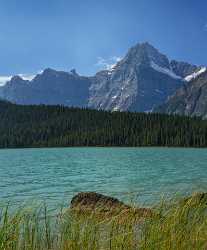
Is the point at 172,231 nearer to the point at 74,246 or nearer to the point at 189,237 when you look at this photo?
the point at 189,237

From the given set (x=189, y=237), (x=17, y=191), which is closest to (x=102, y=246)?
(x=189, y=237)

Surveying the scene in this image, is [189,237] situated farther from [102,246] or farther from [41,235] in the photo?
[41,235]

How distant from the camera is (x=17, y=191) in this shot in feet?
149

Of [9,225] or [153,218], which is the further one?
[153,218]

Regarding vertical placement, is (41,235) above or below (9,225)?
below

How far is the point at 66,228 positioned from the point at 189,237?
2.64 metres

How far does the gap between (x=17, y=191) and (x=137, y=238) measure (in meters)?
35.8

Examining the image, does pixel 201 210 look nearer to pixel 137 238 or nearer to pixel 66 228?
pixel 137 238

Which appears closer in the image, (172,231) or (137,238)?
(172,231)

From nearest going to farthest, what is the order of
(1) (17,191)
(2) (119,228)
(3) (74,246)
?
1. (3) (74,246)
2. (2) (119,228)
3. (1) (17,191)

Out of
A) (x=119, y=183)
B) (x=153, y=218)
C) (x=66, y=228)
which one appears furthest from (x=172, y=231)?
(x=119, y=183)

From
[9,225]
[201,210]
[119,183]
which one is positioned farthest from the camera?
[119,183]

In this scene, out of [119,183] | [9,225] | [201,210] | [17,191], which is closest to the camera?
[9,225]

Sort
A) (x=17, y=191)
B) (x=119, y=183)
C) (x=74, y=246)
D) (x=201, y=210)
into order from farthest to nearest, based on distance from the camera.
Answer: (x=119, y=183)
(x=17, y=191)
(x=201, y=210)
(x=74, y=246)
